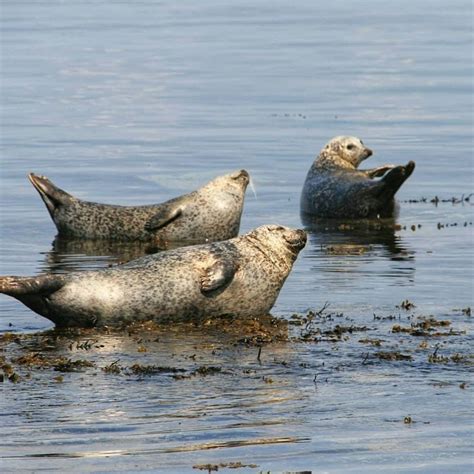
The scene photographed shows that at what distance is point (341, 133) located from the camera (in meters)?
21.3

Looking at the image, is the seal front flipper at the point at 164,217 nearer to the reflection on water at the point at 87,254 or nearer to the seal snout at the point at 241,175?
the reflection on water at the point at 87,254

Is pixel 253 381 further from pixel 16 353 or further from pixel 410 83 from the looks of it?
pixel 410 83

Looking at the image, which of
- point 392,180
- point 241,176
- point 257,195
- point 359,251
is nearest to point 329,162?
point 257,195

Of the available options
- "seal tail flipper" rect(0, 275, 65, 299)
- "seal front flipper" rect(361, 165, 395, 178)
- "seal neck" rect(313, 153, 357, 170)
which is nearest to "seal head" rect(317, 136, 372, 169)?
"seal neck" rect(313, 153, 357, 170)

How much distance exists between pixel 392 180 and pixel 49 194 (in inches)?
133

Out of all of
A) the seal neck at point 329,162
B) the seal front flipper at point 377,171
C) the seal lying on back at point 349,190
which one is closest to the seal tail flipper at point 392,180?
the seal lying on back at point 349,190

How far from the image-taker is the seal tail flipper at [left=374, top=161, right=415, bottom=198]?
1599cm

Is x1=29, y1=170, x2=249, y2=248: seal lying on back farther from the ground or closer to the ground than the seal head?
closer to the ground

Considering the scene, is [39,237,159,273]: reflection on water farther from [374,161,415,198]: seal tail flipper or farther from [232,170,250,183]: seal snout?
[374,161,415,198]: seal tail flipper

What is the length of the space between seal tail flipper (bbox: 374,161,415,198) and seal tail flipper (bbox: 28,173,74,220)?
3130 millimetres

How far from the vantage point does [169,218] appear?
15070 millimetres

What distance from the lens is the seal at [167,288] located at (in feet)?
34.2

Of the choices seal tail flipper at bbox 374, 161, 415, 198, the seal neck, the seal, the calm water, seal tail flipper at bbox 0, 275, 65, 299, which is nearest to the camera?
the calm water

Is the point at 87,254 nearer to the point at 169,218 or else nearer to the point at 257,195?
the point at 169,218
